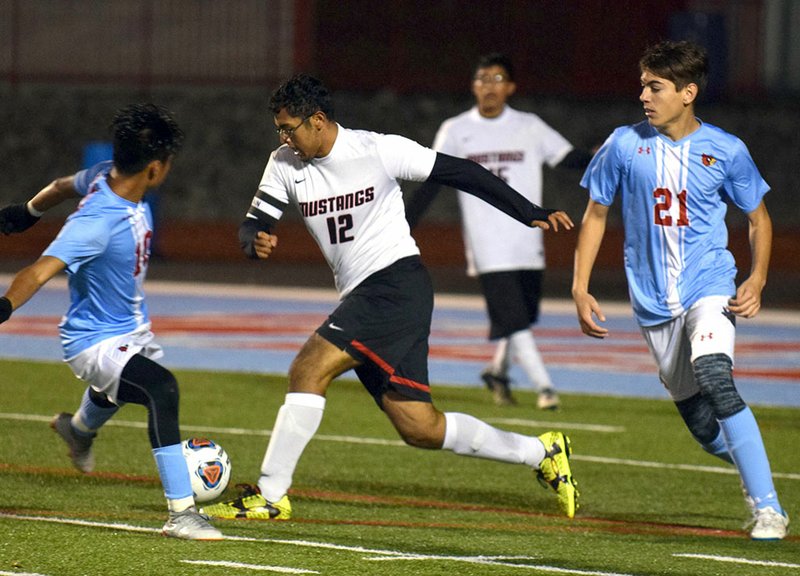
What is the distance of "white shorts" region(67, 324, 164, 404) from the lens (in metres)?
7.97

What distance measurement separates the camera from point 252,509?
8.30m

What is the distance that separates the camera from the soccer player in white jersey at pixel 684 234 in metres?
8.14

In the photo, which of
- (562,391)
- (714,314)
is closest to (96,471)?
(714,314)

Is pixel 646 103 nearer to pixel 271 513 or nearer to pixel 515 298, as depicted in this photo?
pixel 271 513

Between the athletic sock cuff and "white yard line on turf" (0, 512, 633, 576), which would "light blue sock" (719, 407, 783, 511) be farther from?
the athletic sock cuff

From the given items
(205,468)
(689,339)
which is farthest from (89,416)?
(689,339)

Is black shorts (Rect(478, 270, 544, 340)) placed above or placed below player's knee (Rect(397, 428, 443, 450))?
below

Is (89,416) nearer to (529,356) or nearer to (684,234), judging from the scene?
(684,234)

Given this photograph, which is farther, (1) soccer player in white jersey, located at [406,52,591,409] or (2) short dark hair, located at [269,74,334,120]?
(1) soccer player in white jersey, located at [406,52,591,409]

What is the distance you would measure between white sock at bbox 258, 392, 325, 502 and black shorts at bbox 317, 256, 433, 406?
0.92 feet

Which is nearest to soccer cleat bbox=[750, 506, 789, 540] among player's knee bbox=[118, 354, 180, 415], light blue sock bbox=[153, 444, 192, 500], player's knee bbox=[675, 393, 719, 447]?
player's knee bbox=[675, 393, 719, 447]

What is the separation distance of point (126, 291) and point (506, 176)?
5.52 m

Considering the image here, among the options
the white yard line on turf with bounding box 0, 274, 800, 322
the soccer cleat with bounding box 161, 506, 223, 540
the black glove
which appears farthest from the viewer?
the white yard line on turf with bounding box 0, 274, 800, 322

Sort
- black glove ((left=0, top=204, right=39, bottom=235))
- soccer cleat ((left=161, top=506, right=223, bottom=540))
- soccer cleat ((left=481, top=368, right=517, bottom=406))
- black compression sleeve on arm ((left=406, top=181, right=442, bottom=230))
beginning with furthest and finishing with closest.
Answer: soccer cleat ((left=481, top=368, right=517, bottom=406)) → black compression sleeve on arm ((left=406, top=181, right=442, bottom=230)) → black glove ((left=0, top=204, right=39, bottom=235)) → soccer cleat ((left=161, top=506, right=223, bottom=540))
